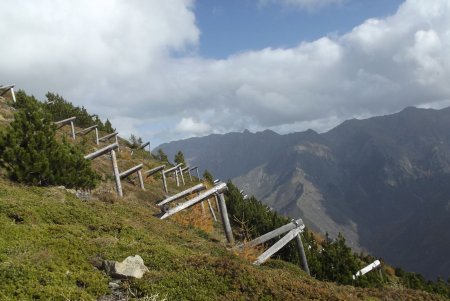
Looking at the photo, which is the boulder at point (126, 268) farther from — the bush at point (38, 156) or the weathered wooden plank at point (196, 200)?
the bush at point (38, 156)

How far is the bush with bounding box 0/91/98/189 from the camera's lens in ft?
54.6

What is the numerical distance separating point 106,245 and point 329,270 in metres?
15.9

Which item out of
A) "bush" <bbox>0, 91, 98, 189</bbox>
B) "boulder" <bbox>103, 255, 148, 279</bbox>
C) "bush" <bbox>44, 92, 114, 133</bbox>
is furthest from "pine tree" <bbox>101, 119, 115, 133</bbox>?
"boulder" <bbox>103, 255, 148, 279</bbox>

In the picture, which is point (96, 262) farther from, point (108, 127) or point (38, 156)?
point (108, 127)

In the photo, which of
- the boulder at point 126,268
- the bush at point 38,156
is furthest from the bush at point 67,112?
the boulder at point 126,268

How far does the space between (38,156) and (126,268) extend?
29.5ft

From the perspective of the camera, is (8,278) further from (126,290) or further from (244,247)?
(244,247)

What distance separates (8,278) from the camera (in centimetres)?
841

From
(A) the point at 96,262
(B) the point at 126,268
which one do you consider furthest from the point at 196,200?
(B) the point at 126,268

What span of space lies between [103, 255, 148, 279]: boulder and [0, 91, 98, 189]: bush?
27.5 ft

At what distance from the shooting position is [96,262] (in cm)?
1029

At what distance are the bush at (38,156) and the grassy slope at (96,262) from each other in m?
1.53

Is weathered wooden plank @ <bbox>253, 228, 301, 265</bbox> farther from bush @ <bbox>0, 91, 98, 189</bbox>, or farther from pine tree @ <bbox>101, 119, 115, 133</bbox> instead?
pine tree @ <bbox>101, 119, 115, 133</bbox>

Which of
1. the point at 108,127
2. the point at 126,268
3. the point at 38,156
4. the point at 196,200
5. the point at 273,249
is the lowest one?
the point at 273,249
